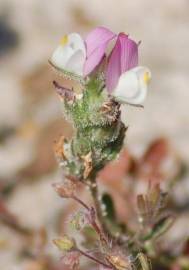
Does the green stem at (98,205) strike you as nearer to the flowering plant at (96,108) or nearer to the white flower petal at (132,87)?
the flowering plant at (96,108)

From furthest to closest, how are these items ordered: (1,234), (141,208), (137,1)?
(137,1), (1,234), (141,208)

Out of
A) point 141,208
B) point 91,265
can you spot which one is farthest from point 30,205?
point 141,208

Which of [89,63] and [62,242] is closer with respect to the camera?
[89,63]

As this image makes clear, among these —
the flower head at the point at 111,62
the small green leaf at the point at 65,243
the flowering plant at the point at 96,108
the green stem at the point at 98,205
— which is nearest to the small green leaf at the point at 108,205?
the green stem at the point at 98,205

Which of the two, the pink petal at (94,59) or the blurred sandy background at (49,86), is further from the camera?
the blurred sandy background at (49,86)

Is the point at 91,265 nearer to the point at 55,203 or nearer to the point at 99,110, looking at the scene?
the point at 55,203

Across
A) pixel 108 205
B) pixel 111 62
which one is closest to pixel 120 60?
pixel 111 62

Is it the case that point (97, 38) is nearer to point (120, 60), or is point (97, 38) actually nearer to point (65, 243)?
point (120, 60)

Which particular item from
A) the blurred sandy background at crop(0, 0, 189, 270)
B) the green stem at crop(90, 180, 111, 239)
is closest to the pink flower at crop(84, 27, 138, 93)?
the green stem at crop(90, 180, 111, 239)
